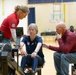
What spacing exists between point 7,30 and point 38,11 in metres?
6.56

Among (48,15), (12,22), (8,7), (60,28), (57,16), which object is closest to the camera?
(12,22)

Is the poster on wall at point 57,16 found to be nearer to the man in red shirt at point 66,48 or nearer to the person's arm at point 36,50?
the man in red shirt at point 66,48

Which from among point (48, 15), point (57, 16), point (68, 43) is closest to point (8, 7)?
point (48, 15)

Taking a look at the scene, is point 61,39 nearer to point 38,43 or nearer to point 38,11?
point 38,43

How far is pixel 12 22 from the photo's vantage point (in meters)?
3.02

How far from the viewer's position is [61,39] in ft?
Answer: 10.7

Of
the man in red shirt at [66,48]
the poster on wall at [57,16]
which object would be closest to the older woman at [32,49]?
the man in red shirt at [66,48]

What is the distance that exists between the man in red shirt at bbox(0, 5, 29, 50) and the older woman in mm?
233

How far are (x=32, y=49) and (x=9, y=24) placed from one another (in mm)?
562

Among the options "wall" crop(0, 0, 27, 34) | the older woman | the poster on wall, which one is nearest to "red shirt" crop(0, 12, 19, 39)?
the older woman

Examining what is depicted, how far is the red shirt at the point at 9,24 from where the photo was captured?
9.93ft

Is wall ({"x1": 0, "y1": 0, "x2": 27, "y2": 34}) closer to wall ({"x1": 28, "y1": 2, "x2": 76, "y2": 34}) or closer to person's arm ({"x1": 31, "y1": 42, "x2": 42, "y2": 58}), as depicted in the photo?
wall ({"x1": 28, "y1": 2, "x2": 76, "y2": 34})

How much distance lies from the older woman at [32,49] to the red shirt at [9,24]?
0.26 m

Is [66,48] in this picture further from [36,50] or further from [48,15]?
[48,15]
